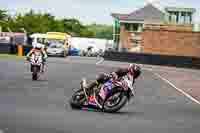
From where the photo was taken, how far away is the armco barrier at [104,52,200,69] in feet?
205

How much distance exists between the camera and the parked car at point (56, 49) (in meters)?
74.4

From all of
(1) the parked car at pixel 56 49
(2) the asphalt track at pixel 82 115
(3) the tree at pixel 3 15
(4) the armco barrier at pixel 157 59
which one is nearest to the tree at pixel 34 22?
(3) the tree at pixel 3 15

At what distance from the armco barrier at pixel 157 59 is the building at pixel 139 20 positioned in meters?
47.6

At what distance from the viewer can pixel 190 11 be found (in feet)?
390

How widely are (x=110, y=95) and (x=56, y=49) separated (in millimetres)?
57967

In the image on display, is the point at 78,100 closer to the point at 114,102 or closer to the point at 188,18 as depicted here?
the point at 114,102

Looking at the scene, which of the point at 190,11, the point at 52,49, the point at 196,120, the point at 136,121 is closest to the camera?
the point at 136,121

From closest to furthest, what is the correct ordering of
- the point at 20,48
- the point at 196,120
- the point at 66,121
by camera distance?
the point at 66,121
the point at 196,120
the point at 20,48

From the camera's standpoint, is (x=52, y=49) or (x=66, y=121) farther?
(x=52, y=49)

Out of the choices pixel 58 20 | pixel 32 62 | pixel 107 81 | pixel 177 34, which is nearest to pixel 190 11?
pixel 177 34

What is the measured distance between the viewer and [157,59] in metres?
65.2

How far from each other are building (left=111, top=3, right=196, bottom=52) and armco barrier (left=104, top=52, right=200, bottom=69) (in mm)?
47576

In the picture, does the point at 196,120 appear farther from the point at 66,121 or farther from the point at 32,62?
the point at 32,62

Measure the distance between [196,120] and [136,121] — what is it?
1.92 meters
